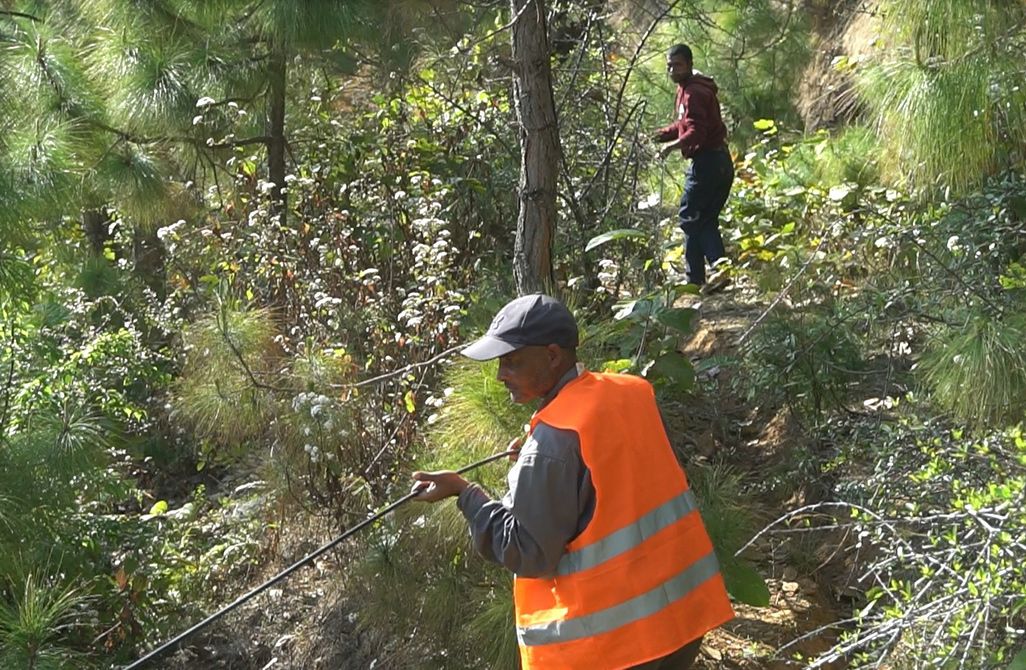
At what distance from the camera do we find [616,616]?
109 inches

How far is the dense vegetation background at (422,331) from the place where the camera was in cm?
391

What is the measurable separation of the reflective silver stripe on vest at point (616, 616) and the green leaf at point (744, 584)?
0.99 m

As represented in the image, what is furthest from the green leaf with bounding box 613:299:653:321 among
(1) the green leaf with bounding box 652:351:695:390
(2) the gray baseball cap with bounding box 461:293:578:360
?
(2) the gray baseball cap with bounding box 461:293:578:360

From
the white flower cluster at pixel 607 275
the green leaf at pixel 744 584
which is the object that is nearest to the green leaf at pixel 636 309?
the white flower cluster at pixel 607 275

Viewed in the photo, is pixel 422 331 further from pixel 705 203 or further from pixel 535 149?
pixel 705 203

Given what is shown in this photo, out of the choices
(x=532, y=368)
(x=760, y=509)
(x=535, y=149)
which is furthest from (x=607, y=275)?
(x=532, y=368)

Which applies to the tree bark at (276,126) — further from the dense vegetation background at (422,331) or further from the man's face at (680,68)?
the man's face at (680,68)

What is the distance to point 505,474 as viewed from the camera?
386 centimetres

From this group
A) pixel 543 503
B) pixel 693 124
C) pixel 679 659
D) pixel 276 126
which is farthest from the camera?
pixel 276 126

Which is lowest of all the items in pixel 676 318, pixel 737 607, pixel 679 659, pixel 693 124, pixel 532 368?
pixel 737 607

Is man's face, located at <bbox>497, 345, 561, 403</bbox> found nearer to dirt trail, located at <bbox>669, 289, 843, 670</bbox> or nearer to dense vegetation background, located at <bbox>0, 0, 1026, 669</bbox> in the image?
dense vegetation background, located at <bbox>0, 0, 1026, 669</bbox>

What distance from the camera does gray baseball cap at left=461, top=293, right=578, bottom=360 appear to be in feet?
9.52

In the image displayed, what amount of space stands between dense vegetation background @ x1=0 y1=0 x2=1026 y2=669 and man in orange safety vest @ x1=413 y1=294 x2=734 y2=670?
1.29ft

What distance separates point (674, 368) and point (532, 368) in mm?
1137
